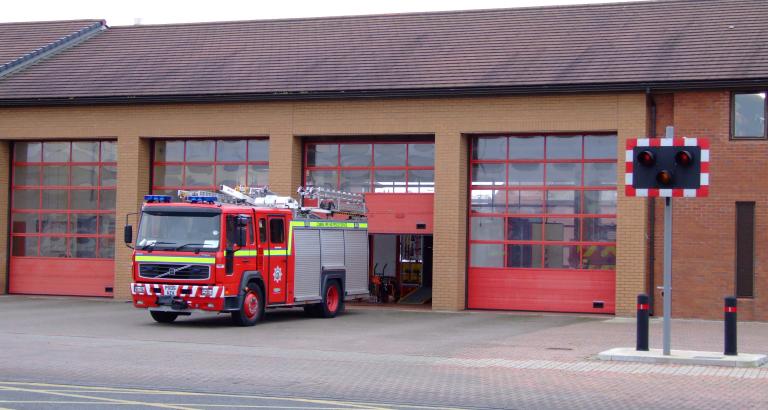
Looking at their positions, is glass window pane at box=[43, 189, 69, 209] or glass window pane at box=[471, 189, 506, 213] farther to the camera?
glass window pane at box=[43, 189, 69, 209]

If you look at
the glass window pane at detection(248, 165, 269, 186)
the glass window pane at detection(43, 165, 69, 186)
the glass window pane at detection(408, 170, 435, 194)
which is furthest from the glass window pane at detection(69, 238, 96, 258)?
the glass window pane at detection(408, 170, 435, 194)

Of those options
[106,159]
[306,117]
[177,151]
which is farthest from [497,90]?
[106,159]

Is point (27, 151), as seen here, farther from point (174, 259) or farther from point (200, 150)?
point (174, 259)

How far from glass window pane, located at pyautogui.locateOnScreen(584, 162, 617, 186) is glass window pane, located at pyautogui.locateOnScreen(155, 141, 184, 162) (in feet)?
35.4

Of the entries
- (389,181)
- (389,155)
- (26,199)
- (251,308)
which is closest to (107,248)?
(26,199)

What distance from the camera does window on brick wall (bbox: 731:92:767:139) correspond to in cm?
2488

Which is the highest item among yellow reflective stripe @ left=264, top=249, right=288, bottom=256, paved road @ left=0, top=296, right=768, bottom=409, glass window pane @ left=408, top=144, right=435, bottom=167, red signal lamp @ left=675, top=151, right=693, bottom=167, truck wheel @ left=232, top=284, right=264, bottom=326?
glass window pane @ left=408, top=144, right=435, bottom=167

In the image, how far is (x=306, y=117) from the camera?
93.4 feet

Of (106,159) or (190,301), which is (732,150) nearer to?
(190,301)

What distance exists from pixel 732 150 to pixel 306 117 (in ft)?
33.5

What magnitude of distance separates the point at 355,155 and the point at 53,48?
10.7 m

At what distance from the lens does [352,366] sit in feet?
50.5

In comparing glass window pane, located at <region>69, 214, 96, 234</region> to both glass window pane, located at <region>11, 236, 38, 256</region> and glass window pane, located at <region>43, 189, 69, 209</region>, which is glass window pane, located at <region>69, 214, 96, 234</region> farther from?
glass window pane, located at <region>11, 236, 38, 256</region>

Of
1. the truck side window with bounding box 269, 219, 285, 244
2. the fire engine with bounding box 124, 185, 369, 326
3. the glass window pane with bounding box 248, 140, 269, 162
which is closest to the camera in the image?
the fire engine with bounding box 124, 185, 369, 326
